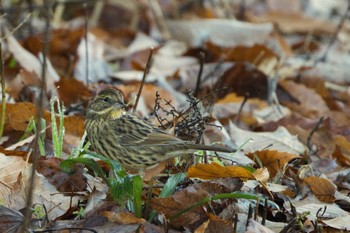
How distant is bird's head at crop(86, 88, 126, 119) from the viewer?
19.0 ft

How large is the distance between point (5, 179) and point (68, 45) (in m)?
4.07

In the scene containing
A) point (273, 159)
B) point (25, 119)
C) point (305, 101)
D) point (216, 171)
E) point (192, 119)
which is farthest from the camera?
point (305, 101)

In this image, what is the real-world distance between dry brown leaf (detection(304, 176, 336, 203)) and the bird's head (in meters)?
1.41

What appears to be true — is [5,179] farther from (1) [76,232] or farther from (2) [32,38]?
(2) [32,38]

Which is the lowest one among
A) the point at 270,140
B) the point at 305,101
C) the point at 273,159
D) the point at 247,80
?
the point at 305,101

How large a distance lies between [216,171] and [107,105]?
1327mm

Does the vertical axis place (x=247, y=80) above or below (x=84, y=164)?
below

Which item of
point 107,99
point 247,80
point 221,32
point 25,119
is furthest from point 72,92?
point 221,32

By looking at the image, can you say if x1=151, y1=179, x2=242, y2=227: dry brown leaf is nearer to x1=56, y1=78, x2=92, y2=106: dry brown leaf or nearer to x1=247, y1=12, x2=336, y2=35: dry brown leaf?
x1=56, y1=78, x2=92, y2=106: dry brown leaf

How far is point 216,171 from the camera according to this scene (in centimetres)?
476

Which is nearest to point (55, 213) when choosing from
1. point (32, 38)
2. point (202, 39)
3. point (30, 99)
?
point (30, 99)

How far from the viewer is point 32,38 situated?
793cm

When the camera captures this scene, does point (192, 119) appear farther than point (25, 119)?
No

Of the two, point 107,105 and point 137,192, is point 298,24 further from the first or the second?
point 137,192
